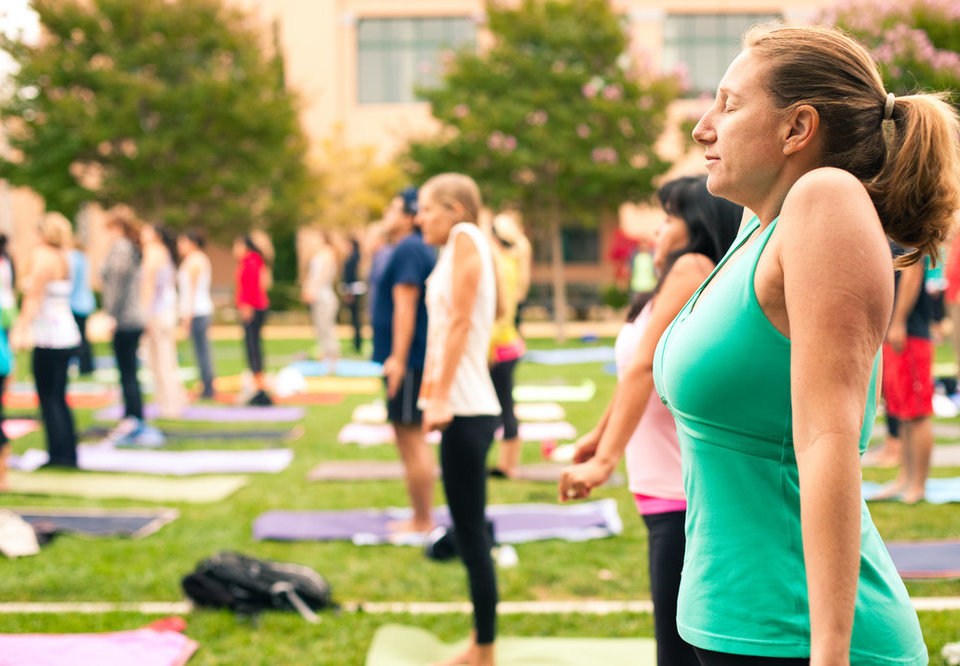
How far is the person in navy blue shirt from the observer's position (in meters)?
5.55

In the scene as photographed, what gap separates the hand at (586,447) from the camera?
2.93 m

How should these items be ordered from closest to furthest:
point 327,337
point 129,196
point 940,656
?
point 940,656 < point 327,337 < point 129,196

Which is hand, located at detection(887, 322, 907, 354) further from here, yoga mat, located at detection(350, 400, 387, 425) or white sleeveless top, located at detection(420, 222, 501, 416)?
yoga mat, located at detection(350, 400, 387, 425)

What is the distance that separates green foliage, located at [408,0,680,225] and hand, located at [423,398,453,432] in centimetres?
1712

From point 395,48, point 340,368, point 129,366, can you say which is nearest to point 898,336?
point 129,366

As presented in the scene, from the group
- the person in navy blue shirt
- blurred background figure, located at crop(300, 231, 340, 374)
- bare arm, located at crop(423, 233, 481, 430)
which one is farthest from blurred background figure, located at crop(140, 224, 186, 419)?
bare arm, located at crop(423, 233, 481, 430)

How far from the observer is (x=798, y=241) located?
55.6 inches

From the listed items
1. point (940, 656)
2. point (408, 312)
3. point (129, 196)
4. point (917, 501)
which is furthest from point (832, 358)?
point (129, 196)

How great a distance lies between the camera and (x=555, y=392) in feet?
42.0

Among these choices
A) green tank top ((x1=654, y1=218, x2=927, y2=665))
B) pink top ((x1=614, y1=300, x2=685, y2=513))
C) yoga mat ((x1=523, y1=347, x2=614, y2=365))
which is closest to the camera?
green tank top ((x1=654, y1=218, x2=927, y2=665))

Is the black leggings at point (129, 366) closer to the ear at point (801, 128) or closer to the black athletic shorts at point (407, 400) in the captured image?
the black athletic shorts at point (407, 400)

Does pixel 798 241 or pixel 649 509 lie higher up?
pixel 798 241

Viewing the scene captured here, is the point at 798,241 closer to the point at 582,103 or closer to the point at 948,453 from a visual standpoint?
the point at 948,453

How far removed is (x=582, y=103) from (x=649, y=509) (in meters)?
19.1
